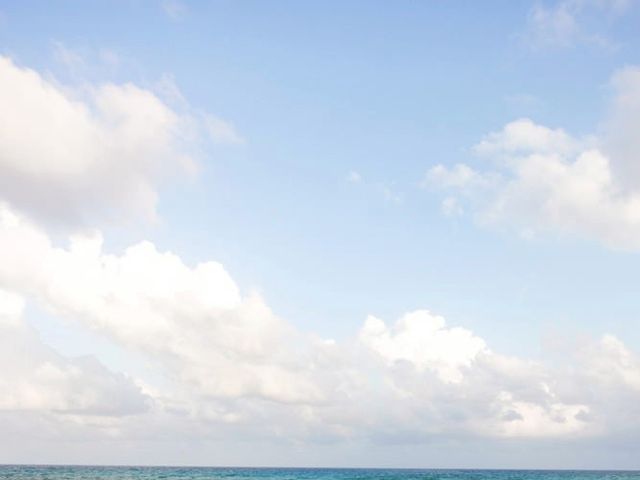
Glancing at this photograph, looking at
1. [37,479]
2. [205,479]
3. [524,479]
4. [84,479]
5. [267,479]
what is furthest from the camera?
[524,479]

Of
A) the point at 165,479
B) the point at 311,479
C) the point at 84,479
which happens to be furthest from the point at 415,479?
the point at 84,479

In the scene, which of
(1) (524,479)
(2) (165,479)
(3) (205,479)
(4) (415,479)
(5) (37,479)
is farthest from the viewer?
(1) (524,479)

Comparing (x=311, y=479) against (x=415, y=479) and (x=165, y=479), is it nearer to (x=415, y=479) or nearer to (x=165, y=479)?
(x=415, y=479)

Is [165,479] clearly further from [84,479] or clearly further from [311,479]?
[311,479]

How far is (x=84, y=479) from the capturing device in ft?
429

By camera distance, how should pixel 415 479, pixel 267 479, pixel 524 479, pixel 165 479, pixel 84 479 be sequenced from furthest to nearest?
pixel 524 479
pixel 267 479
pixel 415 479
pixel 165 479
pixel 84 479

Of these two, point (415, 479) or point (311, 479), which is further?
point (311, 479)

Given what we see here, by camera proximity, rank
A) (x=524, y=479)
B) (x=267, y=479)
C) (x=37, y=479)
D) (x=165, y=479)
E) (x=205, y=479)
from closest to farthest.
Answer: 1. (x=37, y=479)
2. (x=165, y=479)
3. (x=205, y=479)
4. (x=267, y=479)
5. (x=524, y=479)

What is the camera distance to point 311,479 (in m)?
180

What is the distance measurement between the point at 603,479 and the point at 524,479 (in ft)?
93.7

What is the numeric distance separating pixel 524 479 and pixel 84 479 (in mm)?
133162

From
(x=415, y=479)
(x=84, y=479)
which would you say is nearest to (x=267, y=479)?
(x=415, y=479)

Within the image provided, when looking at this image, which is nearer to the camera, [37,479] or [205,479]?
[37,479]

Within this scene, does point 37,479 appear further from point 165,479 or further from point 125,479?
point 165,479
